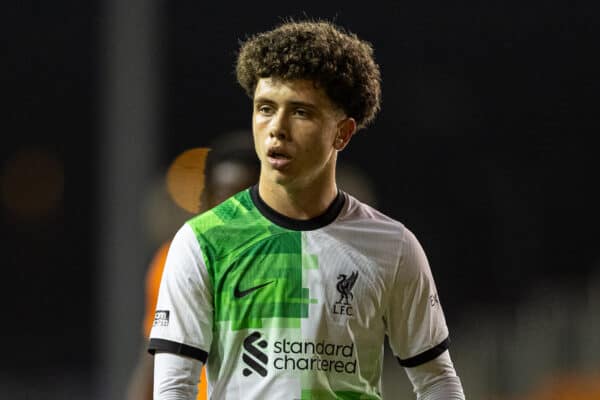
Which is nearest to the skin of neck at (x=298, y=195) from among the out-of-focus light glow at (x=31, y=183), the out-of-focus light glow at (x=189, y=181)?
the out-of-focus light glow at (x=189, y=181)

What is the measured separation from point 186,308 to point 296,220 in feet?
1.15

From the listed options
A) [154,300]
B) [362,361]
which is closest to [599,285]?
[154,300]

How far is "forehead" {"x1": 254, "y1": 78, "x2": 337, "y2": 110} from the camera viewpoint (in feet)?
11.4

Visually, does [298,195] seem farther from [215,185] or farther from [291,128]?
[215,185]

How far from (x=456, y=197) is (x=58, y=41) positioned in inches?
213

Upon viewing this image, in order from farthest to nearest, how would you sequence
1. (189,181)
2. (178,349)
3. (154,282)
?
(189,181) → (154,282) → (178,349)

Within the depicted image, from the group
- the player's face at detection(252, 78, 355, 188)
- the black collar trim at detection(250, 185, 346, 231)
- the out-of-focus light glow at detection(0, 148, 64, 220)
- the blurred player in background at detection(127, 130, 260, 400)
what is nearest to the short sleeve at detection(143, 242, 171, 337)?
the blurred player in background at detection(127, 130, 260, 400)

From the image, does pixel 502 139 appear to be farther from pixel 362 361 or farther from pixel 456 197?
pixel 362 361

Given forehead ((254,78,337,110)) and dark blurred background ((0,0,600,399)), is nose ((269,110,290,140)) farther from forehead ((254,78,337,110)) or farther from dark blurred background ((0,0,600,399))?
dark blurred background ((0,0,600,399))

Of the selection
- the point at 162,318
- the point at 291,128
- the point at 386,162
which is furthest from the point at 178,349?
the point at 386,162

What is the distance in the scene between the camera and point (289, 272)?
3.51 m

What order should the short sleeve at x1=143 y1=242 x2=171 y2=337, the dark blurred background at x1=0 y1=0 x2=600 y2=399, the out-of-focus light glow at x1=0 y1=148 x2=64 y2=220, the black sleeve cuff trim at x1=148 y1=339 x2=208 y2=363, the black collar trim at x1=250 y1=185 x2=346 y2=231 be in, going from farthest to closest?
the out-of-focus light glow at x1=0 y1=148 x2=64 y2=220
the dark blurred background at x1=0 y1=0 x2=600 y2=399
the short sleeve at x1=143 y1=242 x2=171 y2=337
the black collar trim at x1=250 y1=185 x2=346 y2=231
the black sleeve cuff trim at x1=148 y1=339 x2=208 y2=363

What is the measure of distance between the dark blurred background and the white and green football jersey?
4.75m

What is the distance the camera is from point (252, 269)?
11.4 ft
